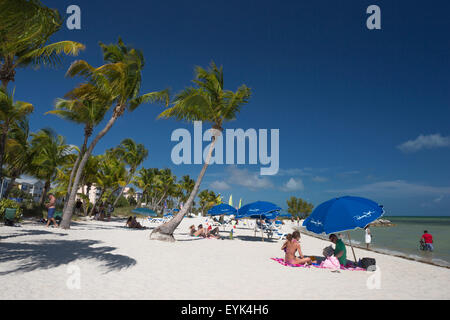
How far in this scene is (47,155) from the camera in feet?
81.5

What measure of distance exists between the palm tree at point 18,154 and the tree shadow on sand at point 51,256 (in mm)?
11957

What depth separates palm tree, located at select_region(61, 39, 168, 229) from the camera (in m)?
13.6

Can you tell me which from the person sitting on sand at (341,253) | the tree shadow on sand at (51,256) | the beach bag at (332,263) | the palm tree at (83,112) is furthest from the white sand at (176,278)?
the palm tree at (83,112)

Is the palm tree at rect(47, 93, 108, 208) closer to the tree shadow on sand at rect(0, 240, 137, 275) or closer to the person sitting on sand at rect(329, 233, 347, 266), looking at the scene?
the tree shadow on sand at rect(0, 240, 137, 275)

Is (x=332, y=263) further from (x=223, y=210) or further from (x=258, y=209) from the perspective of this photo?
(x=223, y=210)

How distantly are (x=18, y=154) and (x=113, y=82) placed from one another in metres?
12.9

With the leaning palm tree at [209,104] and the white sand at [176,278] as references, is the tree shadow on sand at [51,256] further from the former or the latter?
the leaning palm tree at [209,104]

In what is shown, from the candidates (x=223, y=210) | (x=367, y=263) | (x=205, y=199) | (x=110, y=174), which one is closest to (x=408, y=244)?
(x=223, y=210)

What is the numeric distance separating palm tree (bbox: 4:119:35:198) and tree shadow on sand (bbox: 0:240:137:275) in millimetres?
11957

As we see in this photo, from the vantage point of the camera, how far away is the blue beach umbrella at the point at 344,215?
669 centimetres
